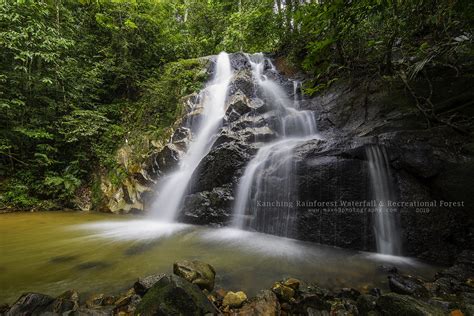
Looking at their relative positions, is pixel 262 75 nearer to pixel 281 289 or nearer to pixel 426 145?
pixel 426 145

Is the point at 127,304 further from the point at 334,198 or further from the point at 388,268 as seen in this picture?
the point at 334,198

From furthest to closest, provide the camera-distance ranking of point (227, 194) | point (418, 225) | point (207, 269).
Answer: point (227, 194) → point (418, 225) → point (207, 269)

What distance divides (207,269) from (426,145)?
4.20 m

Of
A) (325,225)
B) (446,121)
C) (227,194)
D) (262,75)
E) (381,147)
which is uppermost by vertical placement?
(262,75)

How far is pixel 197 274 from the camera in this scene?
2.78 meters

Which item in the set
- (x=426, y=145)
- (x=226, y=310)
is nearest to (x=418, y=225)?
(x=426, y=145)

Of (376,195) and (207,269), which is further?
(376,195)

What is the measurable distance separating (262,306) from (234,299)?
31cm

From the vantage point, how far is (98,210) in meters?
7.98

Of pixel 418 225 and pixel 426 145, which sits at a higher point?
pixel 426 145

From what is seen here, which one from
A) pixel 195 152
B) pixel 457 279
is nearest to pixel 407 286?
pixel 457 279

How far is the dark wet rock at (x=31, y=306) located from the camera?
2.14 meters

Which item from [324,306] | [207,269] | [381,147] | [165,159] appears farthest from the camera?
[165,159]

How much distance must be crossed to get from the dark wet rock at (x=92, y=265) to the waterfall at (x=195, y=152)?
292 cm
